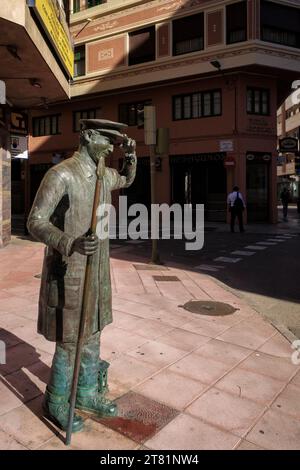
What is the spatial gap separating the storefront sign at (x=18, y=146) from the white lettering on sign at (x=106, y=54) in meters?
11.3

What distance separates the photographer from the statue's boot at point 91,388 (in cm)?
295

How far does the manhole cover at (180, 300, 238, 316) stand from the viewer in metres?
5.78

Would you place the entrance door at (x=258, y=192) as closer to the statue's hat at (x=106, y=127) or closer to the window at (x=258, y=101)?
the window at (x=258, y=101)

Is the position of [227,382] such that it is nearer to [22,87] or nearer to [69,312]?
[69,312]

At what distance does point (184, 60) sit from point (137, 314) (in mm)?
17299

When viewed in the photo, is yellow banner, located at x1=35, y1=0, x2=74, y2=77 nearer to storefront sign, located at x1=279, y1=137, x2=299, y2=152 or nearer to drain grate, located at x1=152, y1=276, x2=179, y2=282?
drain grate, located at x1=152, y1=276, x2=179, y2=282

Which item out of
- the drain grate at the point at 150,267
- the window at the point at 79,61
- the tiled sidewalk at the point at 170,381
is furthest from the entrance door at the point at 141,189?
the tiled sidewalk at the point at 170,381

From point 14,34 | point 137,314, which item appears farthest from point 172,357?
point 14,34

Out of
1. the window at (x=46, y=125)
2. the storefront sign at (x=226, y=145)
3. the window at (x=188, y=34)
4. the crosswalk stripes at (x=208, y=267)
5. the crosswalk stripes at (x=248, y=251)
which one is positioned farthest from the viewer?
the window at (x=46, y=125)

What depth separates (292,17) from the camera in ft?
65.0

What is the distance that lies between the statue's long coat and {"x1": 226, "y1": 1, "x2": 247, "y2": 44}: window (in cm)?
1877

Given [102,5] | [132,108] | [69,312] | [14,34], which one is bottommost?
[69,312]

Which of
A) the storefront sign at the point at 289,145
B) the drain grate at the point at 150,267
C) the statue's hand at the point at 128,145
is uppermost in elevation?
the storefront sign at the point at 289,145

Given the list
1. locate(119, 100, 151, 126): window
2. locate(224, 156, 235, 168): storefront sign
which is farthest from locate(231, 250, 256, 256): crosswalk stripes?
locate(119, 100, 151, 126): window
